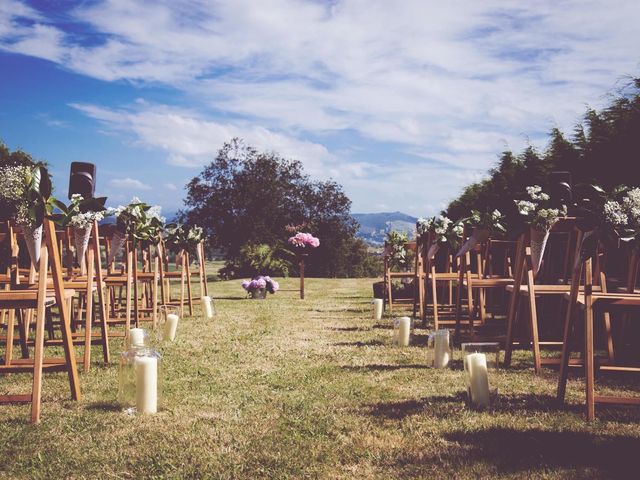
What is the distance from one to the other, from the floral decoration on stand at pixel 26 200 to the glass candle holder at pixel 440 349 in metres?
3.25

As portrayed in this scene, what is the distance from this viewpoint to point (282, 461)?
307 centimetres

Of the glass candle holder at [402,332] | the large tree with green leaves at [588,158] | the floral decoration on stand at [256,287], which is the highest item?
the large tree with green leaves at [588,158]

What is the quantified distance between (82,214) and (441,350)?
11.1ft

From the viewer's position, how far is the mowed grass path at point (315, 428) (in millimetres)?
2979

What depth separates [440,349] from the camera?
5.31 meters

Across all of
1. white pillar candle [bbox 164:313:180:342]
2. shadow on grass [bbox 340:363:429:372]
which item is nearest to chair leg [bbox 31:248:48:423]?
shadow on grass [bbox 340:363:429:372]

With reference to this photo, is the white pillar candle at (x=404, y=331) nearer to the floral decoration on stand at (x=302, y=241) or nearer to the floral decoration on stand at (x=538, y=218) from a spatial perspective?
the floral decoration on stand at (x=538, y=218)

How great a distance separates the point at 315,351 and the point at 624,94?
232 inches

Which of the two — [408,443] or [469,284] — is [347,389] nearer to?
[408,443]

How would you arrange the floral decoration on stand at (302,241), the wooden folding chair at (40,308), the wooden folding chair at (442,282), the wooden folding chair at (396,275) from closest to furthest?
1. the wooden folding chair at (40,308)
2. the wooden folding chair at (442,282)
3. the wooden folding chair at (396,275)
4. the floral decoration on stand at (302,241)

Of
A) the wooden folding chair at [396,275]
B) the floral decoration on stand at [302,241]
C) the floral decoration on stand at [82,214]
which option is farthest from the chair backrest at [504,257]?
the floral decoration on stand at [302,241]

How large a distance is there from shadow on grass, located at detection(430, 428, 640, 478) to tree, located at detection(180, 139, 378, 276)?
23231mm

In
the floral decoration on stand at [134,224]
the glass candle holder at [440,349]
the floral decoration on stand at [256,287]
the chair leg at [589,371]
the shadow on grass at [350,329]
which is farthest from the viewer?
the floral decoration on stand at [256,287]

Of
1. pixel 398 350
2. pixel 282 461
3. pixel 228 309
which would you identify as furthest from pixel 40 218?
pixel 228 309
